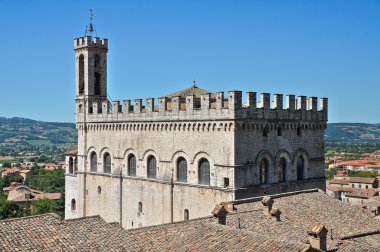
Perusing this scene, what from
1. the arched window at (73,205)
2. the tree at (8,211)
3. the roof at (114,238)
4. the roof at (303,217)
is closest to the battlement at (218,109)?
the roof at (303,217)

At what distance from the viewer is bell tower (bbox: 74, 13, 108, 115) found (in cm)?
4106

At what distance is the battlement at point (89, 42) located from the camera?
41250mm

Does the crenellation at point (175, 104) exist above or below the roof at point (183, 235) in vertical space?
above

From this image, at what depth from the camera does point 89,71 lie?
41094 mm

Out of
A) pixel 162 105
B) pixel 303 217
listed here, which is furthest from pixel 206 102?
pixel 303 217

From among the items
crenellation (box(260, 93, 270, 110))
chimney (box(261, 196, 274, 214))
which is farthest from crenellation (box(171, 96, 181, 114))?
chimney (box(261, 196, 274, 214))

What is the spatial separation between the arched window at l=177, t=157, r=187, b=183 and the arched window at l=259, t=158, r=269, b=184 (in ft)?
15.0

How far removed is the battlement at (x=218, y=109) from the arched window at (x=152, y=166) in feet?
8.69

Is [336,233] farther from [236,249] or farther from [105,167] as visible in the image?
[105,167]

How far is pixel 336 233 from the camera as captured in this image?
973 inches

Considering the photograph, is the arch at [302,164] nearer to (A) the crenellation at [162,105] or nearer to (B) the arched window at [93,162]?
(A) the crenellation at [162,105]

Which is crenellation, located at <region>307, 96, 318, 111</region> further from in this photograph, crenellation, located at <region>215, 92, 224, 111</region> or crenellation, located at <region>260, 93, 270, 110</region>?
crenellation, located at <region>215, 92, 224, 111</region>

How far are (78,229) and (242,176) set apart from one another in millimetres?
12659

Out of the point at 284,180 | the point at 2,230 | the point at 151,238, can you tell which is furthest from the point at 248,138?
the point at 2,230
